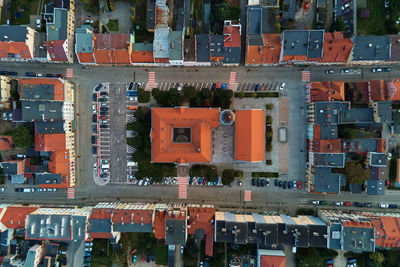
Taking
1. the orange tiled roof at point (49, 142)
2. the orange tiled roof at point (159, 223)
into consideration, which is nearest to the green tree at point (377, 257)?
the orange tiled roof at point (159, 223)

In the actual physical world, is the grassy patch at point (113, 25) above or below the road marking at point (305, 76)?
above

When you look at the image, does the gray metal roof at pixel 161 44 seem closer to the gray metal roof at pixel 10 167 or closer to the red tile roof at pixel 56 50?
the red tile roof at pixel 56 50

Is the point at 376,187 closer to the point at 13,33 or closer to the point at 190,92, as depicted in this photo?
the point at 190,92

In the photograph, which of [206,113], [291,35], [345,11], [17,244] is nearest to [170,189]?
[206,113]

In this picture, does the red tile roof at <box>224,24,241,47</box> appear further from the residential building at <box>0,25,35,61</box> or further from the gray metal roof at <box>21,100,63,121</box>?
the residential building at <box>0,25,35,61</box>

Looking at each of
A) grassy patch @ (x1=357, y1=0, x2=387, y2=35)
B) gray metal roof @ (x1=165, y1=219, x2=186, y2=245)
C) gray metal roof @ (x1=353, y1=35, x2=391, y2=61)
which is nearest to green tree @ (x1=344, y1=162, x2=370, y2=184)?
gray metal roof @ (x1=353, y1=35, x2=391, y2=61)

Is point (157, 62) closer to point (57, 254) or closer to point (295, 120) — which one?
point (295, 120)
